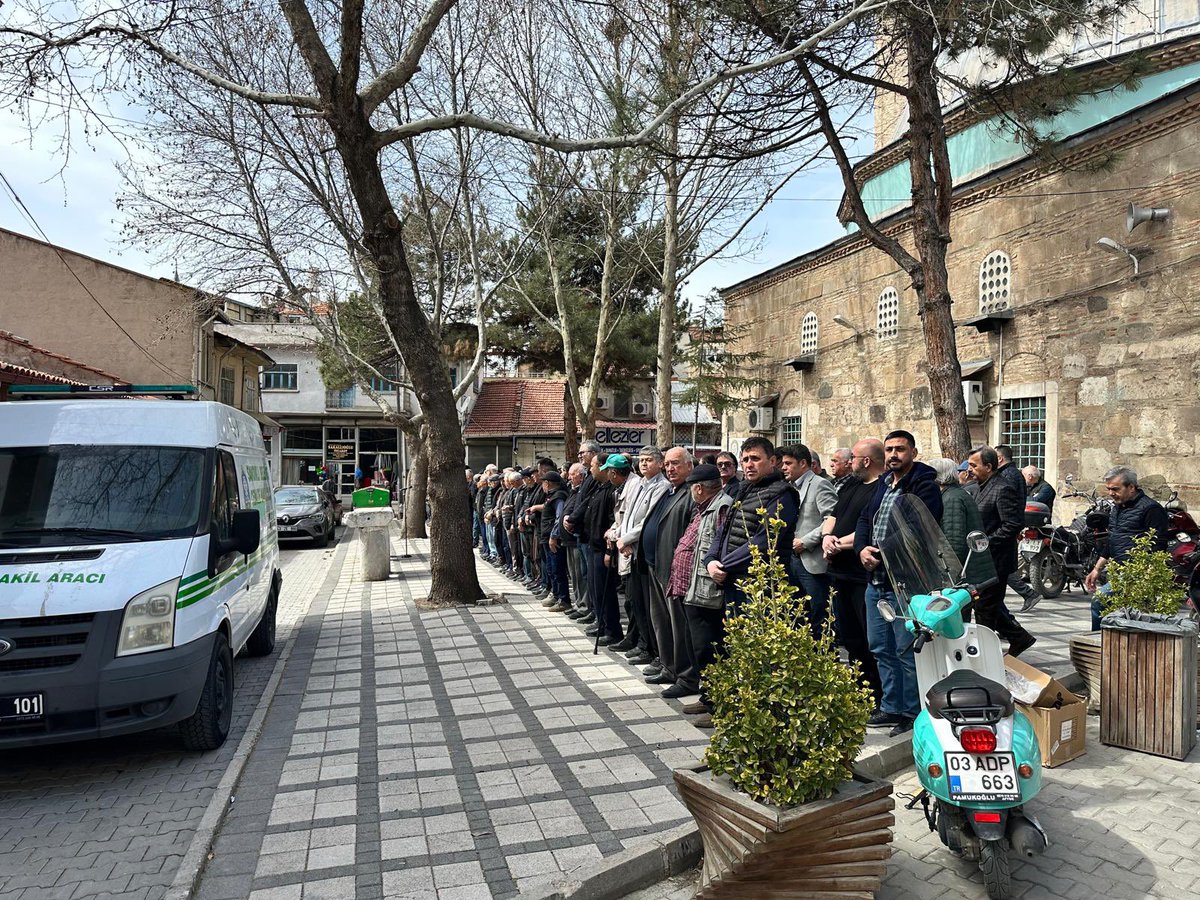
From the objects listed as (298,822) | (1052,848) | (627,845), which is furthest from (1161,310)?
(298,822)

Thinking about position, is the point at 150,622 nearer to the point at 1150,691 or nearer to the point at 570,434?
the point at 1150,691

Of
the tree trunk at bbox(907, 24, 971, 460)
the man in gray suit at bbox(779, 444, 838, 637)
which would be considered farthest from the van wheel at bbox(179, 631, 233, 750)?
the tree trunk at bbox(907, 24, 971, 460)

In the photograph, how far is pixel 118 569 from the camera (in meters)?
4.90

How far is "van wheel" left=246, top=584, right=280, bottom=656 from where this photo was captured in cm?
820

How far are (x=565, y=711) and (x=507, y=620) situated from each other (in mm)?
3786

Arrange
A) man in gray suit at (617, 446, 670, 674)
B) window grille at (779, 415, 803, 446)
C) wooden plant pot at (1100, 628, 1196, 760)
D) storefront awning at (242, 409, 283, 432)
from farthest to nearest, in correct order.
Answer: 1. storefront awning at (242, 409, 283, 432)
2. window grille at (779, 415, 803, 446)
3. man in gray suit at (617, 446, 670, 674)
4. wooden plant pot at (1100, 628, 1196, 760)

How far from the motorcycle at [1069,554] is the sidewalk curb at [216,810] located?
30.7 feet

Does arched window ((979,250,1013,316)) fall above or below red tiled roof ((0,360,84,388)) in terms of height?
above

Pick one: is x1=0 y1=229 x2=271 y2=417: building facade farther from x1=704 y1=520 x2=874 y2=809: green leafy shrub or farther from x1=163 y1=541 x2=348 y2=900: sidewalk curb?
x1=704 y1=520 x2=874 y2=809: green leafy shrub

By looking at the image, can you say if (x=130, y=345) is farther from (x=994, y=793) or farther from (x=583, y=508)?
(x=994, y=793)

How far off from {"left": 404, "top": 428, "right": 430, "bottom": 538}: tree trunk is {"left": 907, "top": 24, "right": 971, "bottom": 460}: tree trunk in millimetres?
14425

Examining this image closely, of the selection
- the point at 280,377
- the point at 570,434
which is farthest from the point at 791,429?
the point at 280,377

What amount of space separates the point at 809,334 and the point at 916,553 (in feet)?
60.9

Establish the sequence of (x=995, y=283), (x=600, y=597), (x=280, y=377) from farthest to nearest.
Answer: (x=280, y=377), (x=995, y=283), (x=600, y=597)
